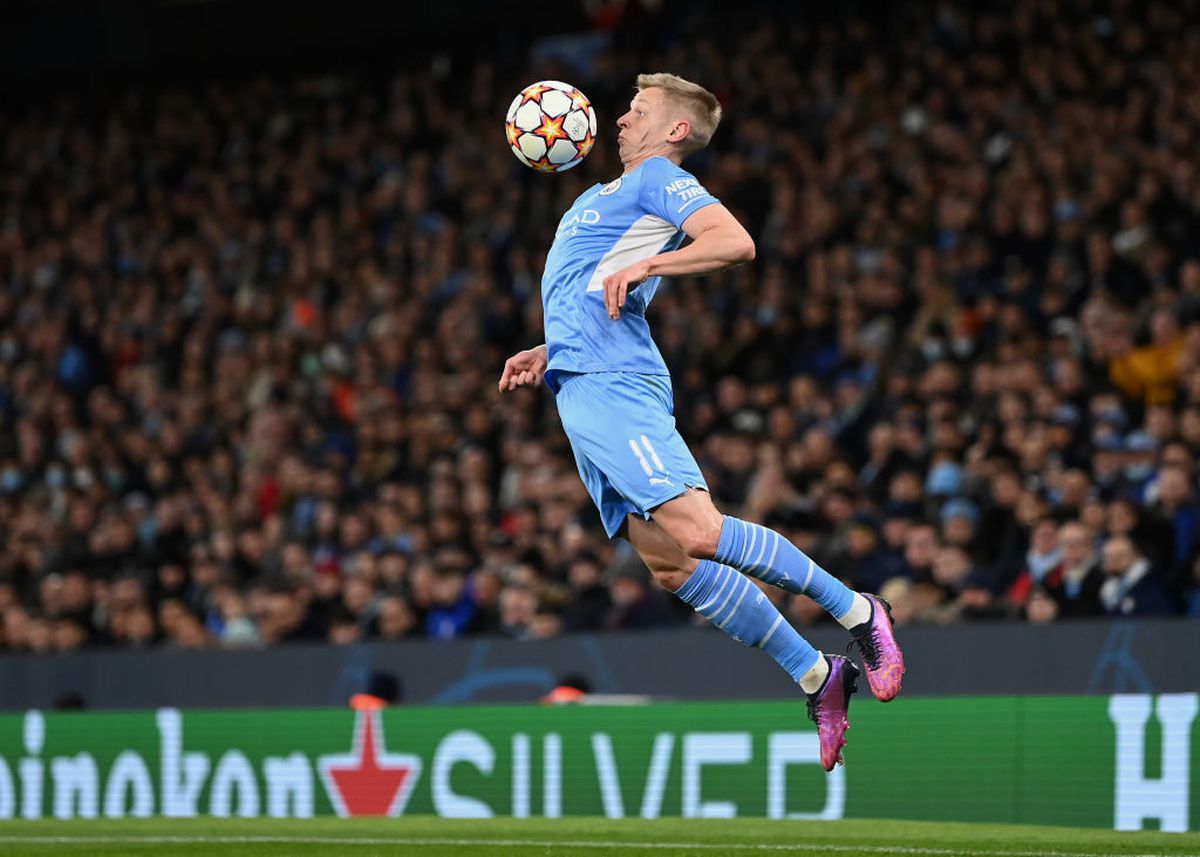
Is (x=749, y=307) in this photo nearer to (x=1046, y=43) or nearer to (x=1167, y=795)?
(x=1046, y=43)

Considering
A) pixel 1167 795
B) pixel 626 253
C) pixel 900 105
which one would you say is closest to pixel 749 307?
pixel 900 105

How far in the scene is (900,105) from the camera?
15.7m

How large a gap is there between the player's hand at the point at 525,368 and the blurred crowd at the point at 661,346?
4.78 m

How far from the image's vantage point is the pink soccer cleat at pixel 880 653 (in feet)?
22.3

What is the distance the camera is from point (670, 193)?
6.78m

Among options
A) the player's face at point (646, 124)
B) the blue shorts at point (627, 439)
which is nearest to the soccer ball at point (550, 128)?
the player's face at point (646, 124)

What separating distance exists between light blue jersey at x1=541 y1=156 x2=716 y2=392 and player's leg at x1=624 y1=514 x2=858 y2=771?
614mm

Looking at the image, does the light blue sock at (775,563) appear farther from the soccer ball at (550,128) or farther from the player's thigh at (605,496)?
the soccer ball at (550,128)

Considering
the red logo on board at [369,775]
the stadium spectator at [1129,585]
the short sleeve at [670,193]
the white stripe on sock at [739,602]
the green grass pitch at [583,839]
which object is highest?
the short sleeve at [670,193]

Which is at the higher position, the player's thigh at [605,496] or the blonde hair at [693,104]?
the blonde hair at [693,104]

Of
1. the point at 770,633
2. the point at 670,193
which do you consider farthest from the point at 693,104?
the point at 770,633

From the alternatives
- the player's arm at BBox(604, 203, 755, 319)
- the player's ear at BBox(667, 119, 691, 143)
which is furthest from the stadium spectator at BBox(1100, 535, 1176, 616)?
the player's arm at BBox(604, 203, 755, 319)

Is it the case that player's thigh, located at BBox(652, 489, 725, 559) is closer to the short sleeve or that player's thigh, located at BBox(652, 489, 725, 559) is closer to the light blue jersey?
the light blue jersey

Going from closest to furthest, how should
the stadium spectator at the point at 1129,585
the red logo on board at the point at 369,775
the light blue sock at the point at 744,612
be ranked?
the light blue sock at the point at 744,612 → the stadium spectator at the point at 1129,585 → the red logo on board at the point at 369,775
